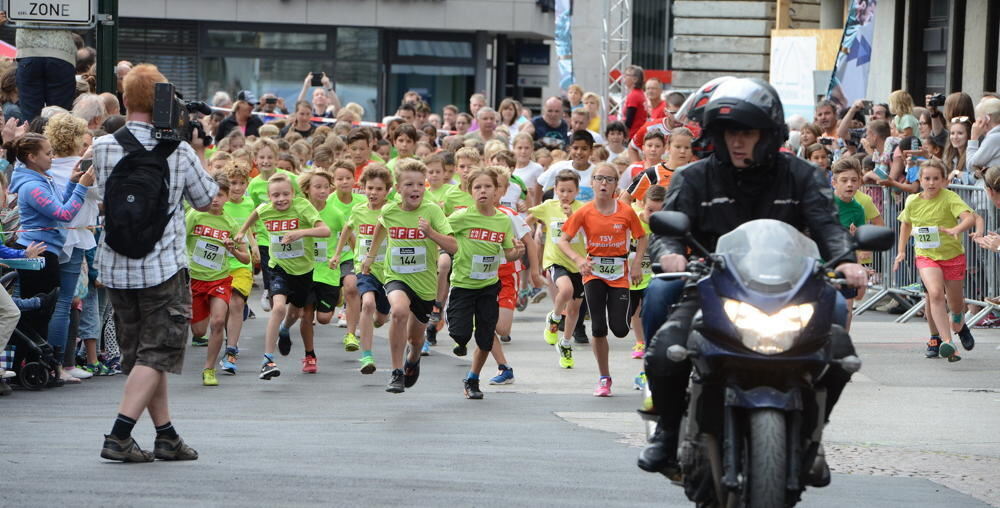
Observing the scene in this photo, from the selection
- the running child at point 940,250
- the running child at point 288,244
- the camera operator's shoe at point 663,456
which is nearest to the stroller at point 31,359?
the running child at point 288,244

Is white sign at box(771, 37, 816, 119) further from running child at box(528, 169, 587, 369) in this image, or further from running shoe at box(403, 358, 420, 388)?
running shoe at box(403, 358, 420, 388)

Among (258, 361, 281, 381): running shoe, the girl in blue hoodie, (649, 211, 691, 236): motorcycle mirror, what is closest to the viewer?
(649, 211, 691, 236): motorcycle mirror

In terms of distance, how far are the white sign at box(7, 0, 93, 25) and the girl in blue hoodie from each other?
2.51 meters

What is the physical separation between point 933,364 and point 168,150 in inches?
296

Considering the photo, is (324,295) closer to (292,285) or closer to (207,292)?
(292,285)

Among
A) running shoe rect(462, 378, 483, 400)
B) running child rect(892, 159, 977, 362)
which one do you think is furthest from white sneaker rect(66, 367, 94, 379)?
running child rect(892, 159, 977, 362)

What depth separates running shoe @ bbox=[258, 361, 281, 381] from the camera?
42.5ft

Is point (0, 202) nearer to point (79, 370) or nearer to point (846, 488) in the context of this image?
point (79, 370)

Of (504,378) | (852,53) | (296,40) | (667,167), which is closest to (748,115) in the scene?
(504,378)

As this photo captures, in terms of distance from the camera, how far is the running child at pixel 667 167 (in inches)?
522

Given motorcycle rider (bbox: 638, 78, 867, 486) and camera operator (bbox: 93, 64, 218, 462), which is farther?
camera operator (bbox: 93, 64, 218, 462)

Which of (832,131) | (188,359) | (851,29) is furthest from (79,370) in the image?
(851,29)

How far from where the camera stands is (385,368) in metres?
14.0

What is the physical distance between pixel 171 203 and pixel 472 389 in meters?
3.90
